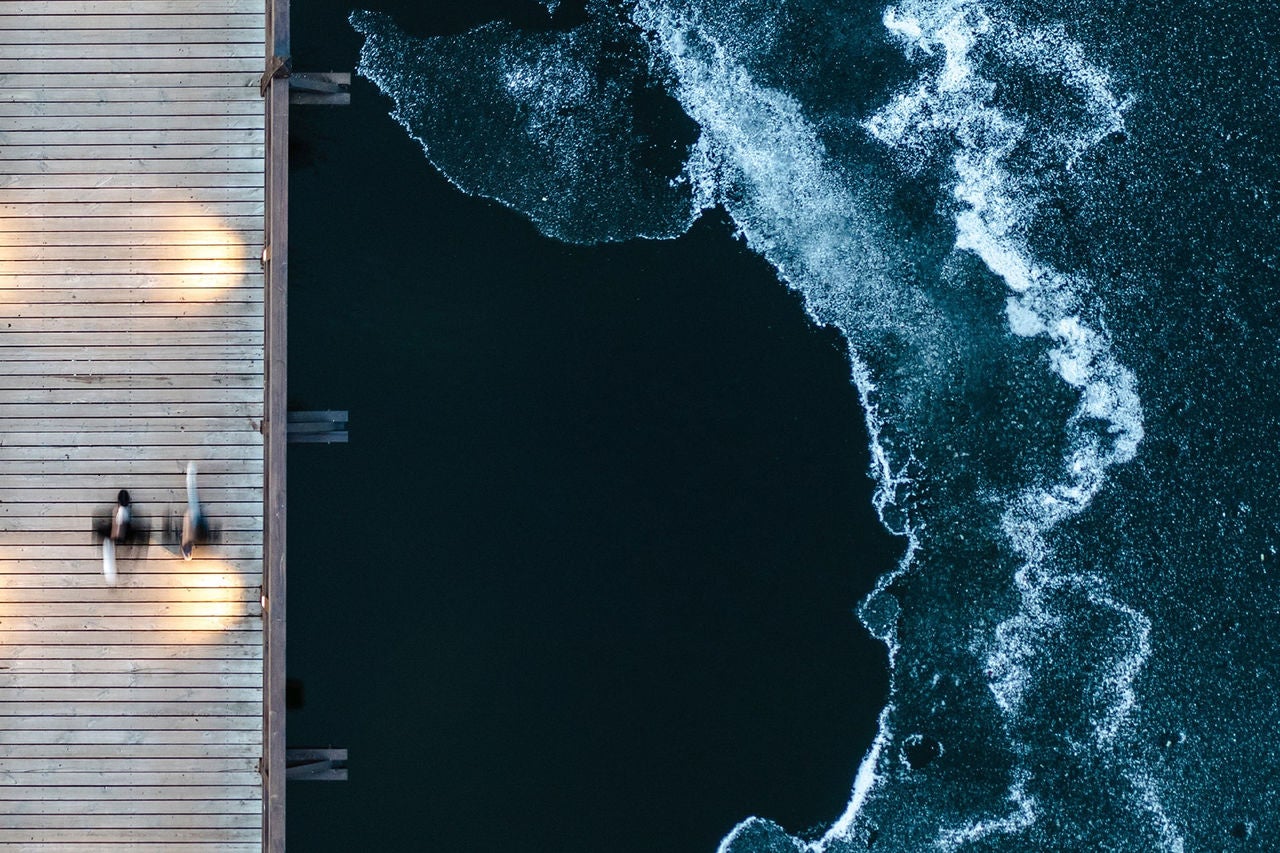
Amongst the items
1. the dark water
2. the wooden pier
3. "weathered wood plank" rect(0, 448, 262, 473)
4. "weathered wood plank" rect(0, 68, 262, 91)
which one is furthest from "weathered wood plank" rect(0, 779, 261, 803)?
"weathered wood plank" rect(0, 68, 262, 91)

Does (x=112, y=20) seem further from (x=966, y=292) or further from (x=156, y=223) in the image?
(x=966, y=292)

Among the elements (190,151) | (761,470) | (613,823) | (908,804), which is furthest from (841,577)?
(190,151)

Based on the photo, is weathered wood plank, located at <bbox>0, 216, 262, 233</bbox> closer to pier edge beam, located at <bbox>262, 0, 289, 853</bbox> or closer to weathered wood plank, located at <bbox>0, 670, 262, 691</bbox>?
pier edge beam, located at <bbox>262, 0, 289, 853</bbox>

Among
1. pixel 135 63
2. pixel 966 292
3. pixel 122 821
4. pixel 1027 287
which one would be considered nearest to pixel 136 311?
pixel 135 63

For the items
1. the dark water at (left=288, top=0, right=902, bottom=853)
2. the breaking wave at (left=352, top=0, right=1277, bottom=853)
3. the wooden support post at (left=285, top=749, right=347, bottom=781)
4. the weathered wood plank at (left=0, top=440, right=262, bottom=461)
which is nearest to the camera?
the weathered wood plank at (left=0, top=440, right=262, bottom=461)

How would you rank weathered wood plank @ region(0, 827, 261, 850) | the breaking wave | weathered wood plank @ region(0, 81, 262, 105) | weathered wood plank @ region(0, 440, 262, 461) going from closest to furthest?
weathered wood plank @ region(0, 827, 261, 850)
weathered wood plank @ region(0, 440, 262, 461)
weathered wood plank @ region(0, 81, 262, 105)
the breaking wave

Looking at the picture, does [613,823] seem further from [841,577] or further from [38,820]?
[38,820]
